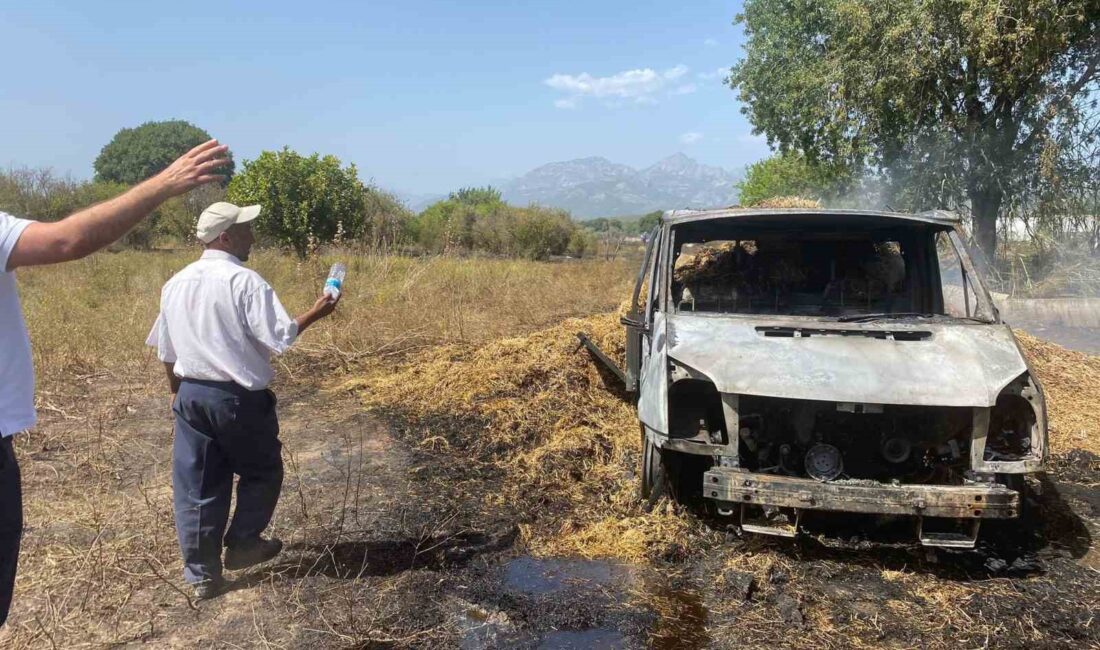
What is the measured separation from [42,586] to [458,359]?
14.9 ft

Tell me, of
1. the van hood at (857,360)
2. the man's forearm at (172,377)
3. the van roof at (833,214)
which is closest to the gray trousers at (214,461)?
the man's forearm at (172,377)

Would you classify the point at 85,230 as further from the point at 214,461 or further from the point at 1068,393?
the point at 1068,393

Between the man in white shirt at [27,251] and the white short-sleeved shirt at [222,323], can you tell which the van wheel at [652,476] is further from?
the man in white shirt at [27,251]

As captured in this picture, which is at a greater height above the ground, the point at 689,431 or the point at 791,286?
the point at 791,286

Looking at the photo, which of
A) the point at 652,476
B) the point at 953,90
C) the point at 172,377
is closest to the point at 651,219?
the point at 953,90

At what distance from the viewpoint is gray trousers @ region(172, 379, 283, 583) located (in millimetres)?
2957

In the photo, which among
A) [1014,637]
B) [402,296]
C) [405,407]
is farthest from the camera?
[402,296]

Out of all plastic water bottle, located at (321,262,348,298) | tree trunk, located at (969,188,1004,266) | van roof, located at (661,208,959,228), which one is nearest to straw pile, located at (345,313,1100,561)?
plastic water bottle, located at (321,262,348,298)

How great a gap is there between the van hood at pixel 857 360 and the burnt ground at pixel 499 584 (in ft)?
2.88

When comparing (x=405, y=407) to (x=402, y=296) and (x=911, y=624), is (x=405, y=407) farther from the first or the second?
(x=911, y=624)

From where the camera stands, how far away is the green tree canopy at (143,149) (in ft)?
185

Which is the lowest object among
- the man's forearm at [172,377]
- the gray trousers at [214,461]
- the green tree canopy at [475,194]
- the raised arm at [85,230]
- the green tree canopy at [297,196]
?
the gray trousers at [214,461]

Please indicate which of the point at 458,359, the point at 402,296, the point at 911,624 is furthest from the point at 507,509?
the point at 402,296

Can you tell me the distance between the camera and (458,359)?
742 cm
